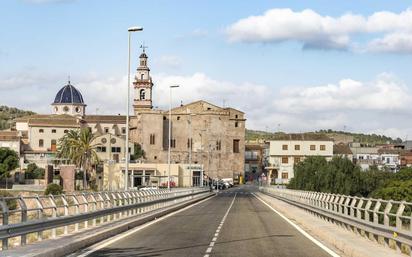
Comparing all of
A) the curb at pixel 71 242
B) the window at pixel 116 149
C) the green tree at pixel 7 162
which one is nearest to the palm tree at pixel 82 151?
the green tree at pixel 7 162

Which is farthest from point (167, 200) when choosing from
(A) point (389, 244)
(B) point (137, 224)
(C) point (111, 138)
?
(C) point (111, 138)

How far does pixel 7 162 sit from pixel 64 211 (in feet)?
426

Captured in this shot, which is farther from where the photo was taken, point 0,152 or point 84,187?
point 0,152

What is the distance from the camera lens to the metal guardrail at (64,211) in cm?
1726

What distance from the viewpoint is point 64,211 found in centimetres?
2378

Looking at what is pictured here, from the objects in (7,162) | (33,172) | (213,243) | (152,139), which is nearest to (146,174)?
(7,162)

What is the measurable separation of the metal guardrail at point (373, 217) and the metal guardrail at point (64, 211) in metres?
9.03

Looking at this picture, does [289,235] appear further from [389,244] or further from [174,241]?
[389,244]

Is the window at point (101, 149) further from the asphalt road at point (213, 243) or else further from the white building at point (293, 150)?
the asphalt road at point (213, 243)

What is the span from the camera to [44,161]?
573 feet

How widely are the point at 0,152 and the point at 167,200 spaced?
4052 inches

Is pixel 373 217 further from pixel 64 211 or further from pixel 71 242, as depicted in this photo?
pixel 64 211

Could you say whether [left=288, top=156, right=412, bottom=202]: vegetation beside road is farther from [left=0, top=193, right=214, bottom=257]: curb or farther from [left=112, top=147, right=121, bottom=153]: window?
[left=0, top=193, right=214, bottom=257]: curb

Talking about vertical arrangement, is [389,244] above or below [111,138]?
Answer: below
